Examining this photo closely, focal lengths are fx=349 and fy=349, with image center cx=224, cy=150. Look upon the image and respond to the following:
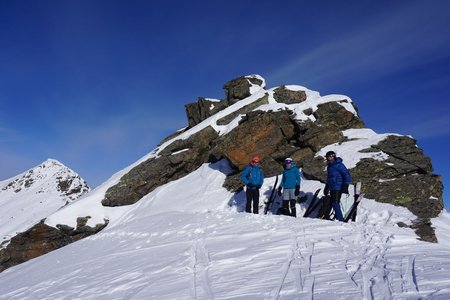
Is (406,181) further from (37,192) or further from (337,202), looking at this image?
(37,192)

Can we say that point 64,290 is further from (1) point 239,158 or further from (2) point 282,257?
(1) point 239,158

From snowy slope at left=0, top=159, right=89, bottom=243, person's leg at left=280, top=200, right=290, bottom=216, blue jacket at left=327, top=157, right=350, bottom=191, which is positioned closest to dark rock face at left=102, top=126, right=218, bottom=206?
person's leg at left=280, top=200, right=290, bottom=216

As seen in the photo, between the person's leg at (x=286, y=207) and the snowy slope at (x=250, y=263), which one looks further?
the person's leg at (x=286, y=207)

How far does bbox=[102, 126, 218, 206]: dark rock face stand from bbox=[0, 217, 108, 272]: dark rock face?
2.06 meters

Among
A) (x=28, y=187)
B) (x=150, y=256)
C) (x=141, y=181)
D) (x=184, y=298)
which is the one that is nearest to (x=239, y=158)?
(x=141, y=181)

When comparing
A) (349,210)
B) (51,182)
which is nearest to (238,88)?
(349,210)

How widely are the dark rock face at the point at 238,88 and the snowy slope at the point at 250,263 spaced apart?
14.8 metres

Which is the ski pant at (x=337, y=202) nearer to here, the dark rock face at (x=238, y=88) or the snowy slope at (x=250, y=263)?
the snowy slope at (x=250, y=263)

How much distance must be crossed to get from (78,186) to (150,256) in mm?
38663

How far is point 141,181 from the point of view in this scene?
21.7m

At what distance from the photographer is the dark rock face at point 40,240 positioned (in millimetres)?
19422

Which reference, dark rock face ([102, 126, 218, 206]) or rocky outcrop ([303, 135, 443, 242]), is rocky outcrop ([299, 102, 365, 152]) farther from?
dark rock face ([102, 126, 218, 206])

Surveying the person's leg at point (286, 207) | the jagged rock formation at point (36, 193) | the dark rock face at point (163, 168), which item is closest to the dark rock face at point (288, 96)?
the dark rock face at point (163, 168)

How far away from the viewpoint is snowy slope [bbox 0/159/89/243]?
129 ft
